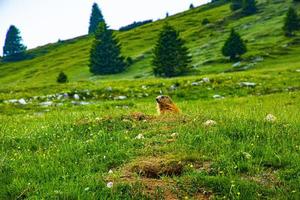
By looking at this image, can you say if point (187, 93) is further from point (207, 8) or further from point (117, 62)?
point (207, 8)

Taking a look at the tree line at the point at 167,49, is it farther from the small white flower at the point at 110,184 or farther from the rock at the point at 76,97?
the small white flower at the point at 110,184

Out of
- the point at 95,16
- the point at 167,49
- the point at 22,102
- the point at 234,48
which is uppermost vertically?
the point at 22,102

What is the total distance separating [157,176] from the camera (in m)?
9.96

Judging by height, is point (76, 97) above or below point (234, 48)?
above

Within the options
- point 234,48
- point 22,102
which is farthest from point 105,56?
point 22,102

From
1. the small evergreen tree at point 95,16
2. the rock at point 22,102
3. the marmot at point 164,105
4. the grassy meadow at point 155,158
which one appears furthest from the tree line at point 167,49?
the small evergreen tree at point 95,16

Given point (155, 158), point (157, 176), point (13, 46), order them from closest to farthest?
1. point (157, 176)
2. point (155, 158)
3. point (13, 46)

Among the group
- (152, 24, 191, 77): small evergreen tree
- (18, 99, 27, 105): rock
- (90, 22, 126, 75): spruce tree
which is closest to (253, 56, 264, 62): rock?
(152, 24, 191, 77): small evergreen tree

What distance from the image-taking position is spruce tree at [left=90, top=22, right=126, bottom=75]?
9725 cm

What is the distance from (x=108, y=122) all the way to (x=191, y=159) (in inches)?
195

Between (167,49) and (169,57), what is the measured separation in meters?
1.86

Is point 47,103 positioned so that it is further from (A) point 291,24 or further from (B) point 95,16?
(B) point 95,16

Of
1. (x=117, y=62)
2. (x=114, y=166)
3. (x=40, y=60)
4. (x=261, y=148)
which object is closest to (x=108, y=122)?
(x=114, y=166)

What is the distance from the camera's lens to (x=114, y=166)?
34.8 feet
